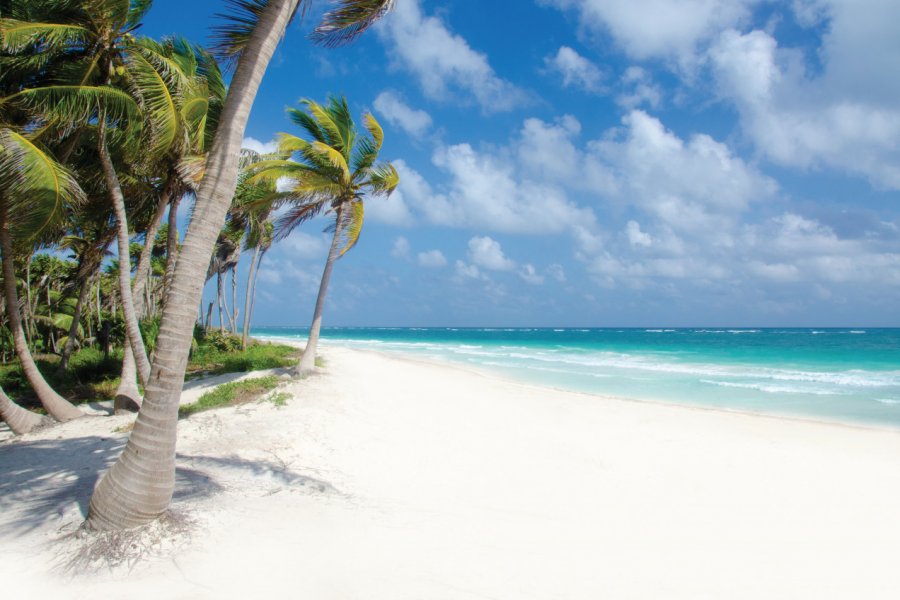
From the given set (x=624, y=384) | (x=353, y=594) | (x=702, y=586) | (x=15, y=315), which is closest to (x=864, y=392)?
(x=624, y=384)

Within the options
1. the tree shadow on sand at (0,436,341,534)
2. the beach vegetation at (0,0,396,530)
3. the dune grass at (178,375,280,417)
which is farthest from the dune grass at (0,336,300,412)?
the tree shadow on sand at (0,436,341,534)

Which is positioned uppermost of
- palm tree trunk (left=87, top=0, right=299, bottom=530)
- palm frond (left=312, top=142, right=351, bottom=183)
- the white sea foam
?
palm frond (left=312, top=142, right=351, bottom=183)

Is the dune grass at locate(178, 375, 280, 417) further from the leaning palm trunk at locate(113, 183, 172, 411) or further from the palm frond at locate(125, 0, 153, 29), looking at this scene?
the palm frond at locate(125, 0, 153, 29)

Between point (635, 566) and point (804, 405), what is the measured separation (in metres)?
11.9

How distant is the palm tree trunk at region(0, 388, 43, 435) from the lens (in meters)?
7.75

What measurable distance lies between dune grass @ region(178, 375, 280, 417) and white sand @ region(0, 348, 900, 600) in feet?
2.27

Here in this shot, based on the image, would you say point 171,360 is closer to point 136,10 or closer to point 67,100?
point 67,100

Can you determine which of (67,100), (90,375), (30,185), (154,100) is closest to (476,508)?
(30,185)

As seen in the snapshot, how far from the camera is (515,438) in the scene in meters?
8.01

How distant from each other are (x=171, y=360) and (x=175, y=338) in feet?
0.58

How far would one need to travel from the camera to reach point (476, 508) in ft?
16.7

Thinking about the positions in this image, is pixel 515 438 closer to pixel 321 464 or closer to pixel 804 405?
pixel 321 464

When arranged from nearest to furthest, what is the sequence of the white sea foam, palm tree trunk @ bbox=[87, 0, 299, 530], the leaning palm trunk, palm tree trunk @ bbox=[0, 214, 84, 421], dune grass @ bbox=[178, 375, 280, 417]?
palm tree trunk @ bbox=[87, 0, 299, 530], palm tree trunk @ bbox=[0, 214, 84, 421], dune grass @ bbox=[178, 375, 280, 417], the leaning palm trunk, the white sea foam

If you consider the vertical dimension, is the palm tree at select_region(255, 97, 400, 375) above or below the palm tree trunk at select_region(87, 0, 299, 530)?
above
